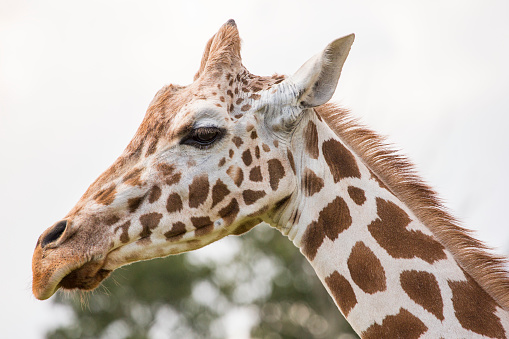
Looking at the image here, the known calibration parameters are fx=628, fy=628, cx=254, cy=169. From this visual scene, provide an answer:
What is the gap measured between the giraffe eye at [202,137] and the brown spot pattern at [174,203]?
1.40 ft

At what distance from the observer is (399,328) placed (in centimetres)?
439

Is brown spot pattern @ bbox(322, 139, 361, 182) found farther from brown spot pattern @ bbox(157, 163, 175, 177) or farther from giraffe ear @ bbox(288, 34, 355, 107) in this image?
brown spot pattern @ bbox(157, 163, 175, 177)

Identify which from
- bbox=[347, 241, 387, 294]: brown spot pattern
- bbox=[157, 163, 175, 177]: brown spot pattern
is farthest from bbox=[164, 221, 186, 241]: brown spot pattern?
bbox=[347, 241, 387, 294]: brown spot pattern

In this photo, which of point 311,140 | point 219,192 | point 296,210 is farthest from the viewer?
point 311,140

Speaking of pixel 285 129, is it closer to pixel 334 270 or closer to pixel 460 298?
pixel 334 270

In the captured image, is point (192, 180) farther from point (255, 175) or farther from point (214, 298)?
point (214, 298)

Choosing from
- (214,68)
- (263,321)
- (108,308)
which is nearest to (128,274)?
(108,308)

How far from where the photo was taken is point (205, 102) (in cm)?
500

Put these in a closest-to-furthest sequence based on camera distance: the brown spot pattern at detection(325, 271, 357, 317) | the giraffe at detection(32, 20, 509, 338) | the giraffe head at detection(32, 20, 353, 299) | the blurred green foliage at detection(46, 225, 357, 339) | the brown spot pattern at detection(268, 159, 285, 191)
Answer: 1. the giraffe at detection(32, 20, 509, 338)
2. the brown spot pattern at detection(325, 271, 357, 317)
3. the giraffe head at detection(32, 20, 353, 299)
4. the brown spot pattern at detection(268, 159, 285, 191)
5. the blurred green foliage at detection(46, 225, 357, 339)

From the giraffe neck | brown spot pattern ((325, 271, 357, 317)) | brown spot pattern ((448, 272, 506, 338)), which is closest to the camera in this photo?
brown spot pattern ((448, 272, 506, 338))

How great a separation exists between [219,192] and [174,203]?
356 millimetres

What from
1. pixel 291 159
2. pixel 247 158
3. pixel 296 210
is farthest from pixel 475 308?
pixel 247 158

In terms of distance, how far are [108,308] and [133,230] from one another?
34776 millimetres

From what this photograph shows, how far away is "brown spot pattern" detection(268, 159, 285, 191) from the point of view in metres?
4.92
